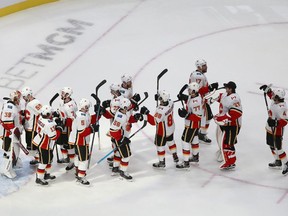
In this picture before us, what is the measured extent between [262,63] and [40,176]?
3651 millimetres

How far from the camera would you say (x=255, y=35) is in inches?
411

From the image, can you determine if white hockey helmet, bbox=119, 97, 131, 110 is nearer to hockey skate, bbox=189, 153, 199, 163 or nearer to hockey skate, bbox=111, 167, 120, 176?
hockey skate, bbox=111, 167, 120, 176

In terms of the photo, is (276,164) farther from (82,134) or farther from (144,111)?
(82,134)

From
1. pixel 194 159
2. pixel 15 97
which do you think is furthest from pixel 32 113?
pixel 194 159

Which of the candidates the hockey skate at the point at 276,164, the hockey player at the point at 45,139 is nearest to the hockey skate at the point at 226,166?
the hockey skate at the point at 276,164

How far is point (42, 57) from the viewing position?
970cm

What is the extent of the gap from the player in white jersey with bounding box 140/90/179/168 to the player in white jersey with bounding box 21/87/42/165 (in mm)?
941

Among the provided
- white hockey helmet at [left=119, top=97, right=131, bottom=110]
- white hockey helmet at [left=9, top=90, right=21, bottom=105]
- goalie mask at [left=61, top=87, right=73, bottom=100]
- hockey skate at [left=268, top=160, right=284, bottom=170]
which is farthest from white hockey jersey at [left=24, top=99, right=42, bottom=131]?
hockey skate at [left=268, top=160, right=284, bottom=170]

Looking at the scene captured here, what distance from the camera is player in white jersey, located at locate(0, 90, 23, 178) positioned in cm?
709

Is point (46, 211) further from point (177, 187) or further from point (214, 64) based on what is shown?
point (214, 64)

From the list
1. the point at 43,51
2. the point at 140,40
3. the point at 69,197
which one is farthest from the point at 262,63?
the point at 69,197

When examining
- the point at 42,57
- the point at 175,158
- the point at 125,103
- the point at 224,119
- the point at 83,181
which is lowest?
the point at 83,181

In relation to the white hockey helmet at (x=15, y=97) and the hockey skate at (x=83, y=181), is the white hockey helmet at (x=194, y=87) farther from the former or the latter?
the white hockey helmet at (x=15, y=97)

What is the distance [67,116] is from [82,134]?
0.97 ft
